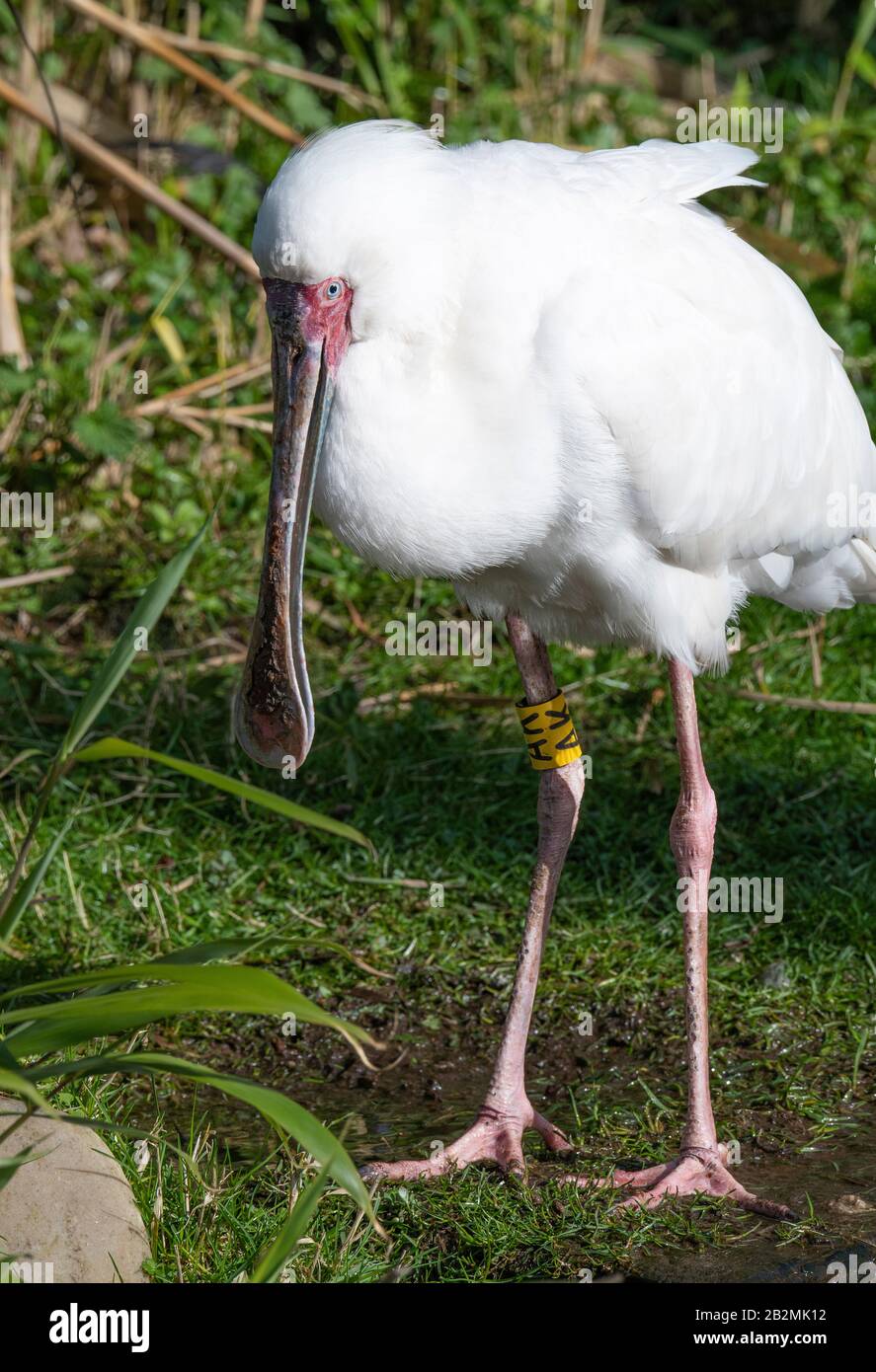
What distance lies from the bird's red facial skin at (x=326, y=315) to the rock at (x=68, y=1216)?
146 centimetres

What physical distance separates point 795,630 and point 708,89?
358 centimetres

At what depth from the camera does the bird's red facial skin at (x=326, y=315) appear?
10.0 ft

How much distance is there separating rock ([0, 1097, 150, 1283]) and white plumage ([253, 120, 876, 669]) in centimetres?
122

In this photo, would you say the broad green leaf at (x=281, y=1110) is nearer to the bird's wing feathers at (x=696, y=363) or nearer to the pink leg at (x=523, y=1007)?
the pink leg at (x=523, y=1007)

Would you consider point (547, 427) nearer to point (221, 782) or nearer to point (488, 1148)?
point (221, 782)

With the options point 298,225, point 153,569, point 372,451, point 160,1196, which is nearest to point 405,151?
point 298,225

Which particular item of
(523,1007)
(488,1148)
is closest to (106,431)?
(523,1007)

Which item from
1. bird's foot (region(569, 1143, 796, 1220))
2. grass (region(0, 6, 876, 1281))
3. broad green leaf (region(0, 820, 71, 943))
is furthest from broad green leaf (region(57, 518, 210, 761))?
bird's foot (region(569, 1143, 796, 1220))

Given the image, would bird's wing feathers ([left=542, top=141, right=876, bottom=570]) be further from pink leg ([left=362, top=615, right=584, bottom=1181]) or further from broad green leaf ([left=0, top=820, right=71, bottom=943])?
broad green leaf ([left=0, top=820, right=71, bottom=943])

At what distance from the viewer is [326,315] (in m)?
3.08

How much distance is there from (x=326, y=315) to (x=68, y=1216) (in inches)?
65.3

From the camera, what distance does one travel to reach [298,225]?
9.84 ft

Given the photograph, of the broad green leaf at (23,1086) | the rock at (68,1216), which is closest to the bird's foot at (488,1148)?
the rock at (68,1216)

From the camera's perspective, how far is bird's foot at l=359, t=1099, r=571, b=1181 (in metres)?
3.49
